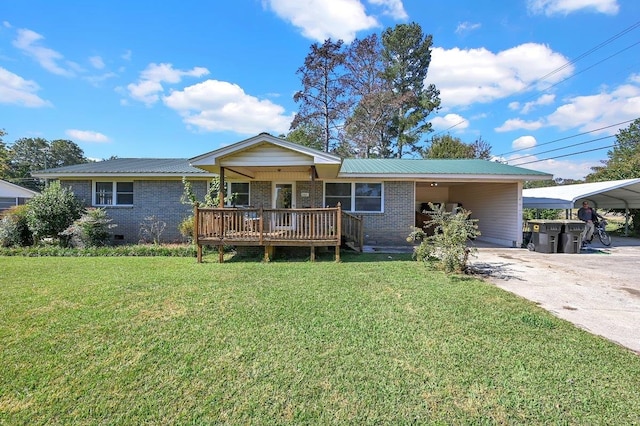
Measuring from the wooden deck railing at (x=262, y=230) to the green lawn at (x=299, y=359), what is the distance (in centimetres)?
283

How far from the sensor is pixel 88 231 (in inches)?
408

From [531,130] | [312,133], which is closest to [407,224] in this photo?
[312,133]

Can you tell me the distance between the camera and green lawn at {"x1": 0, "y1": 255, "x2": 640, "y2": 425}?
2459 millimetres

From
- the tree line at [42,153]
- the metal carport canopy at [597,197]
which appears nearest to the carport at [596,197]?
the metal carport canopy at [597,197]

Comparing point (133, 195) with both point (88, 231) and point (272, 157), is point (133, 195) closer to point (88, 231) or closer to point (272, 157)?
point (88, 231)

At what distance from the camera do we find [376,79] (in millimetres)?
26312

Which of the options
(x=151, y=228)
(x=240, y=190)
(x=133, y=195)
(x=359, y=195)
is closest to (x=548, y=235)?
(x=359, y=195)

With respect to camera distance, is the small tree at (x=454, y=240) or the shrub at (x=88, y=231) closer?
the small tree at (x=454, y=240)

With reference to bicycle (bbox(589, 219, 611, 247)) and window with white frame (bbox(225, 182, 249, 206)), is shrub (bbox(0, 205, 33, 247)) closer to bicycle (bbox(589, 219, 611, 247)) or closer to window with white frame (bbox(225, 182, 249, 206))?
window with white frame (bbox(225, 182, 249, 206))

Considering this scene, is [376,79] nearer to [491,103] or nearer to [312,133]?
[312,133]

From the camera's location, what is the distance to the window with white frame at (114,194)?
Result: 12445 millimetres

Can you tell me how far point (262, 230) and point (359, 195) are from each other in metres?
4.91

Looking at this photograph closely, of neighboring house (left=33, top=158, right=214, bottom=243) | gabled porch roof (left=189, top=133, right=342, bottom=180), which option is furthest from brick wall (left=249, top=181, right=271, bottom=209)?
gabled porch roof (left=189, top=133, right=342, bottom=180)

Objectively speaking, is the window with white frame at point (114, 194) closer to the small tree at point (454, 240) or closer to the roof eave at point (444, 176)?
the roof eave at point (444, 176)
